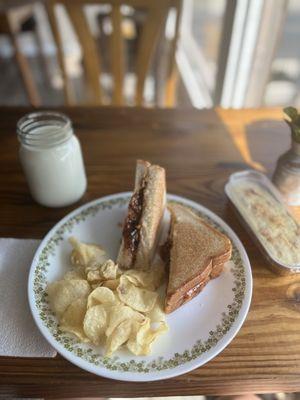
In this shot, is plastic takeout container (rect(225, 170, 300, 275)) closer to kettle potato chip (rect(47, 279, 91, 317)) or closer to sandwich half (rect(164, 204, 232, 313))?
sandwich half (rect(164, 204, 232, 313))

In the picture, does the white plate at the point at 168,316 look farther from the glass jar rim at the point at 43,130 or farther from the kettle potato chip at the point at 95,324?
the glass jar rim at the point at 43,130

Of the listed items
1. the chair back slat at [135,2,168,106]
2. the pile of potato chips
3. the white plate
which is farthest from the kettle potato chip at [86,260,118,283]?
the chair back slat at [135,2,168,106]

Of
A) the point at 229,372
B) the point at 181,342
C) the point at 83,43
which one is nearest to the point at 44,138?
the point at 181,342

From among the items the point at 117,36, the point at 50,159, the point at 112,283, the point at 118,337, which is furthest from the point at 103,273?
the point at 117,36

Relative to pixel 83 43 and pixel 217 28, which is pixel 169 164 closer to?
pixel 83 43

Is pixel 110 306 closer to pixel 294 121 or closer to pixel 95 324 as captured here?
pixel 95 324

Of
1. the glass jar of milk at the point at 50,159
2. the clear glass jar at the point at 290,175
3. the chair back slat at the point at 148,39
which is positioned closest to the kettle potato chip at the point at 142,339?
the glass jar of milk at the point at 50,159

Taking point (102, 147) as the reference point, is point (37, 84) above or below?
below
